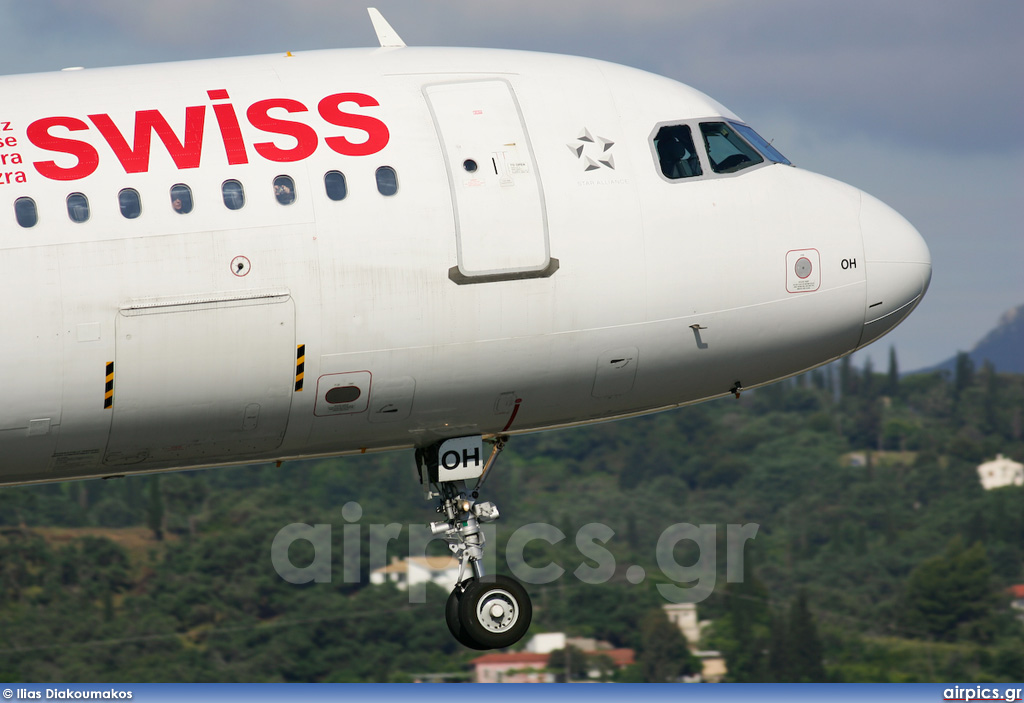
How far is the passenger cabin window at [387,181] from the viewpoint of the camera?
58.1 feet

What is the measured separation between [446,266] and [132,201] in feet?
13.0

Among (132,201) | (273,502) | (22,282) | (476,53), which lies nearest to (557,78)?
(476,53)

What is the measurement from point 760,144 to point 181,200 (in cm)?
867

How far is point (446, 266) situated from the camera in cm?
1778

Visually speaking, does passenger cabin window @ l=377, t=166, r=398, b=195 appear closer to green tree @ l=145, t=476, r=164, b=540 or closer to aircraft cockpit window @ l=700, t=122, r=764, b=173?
aircraft cockpit window @ l=700, t=122, r=764, b=173

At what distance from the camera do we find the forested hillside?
120250mm

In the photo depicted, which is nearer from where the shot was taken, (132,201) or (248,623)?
(132,201)

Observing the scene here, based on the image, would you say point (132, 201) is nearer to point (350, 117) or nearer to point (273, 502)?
point (350, 117)

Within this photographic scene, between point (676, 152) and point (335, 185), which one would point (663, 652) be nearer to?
point (676, 152)

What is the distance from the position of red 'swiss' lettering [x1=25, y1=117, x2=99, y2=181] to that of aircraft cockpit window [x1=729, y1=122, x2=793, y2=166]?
919 centimetres

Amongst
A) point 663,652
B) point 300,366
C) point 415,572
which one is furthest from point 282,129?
point 415,572

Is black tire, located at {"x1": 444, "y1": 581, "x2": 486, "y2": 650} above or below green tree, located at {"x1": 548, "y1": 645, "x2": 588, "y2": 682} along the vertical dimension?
above

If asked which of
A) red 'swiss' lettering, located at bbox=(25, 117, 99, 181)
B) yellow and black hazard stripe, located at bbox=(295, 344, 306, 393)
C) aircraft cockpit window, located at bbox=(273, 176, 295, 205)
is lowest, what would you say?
yellow and black hazard stripe, located at bbox=(295, 344, 306, 393)

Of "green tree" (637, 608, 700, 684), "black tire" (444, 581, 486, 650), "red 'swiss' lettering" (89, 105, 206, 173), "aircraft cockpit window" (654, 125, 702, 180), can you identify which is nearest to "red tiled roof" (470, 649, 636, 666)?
"green tree" (637, 608, 700, 684)
